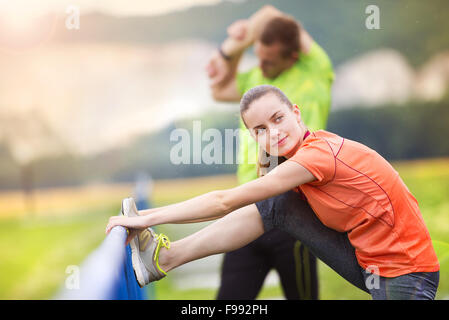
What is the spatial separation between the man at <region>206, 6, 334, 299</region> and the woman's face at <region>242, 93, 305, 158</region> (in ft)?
1.25

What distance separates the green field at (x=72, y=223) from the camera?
2299mm

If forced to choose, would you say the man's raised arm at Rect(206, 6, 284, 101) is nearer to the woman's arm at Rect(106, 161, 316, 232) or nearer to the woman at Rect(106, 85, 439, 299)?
the woman at Rect(106, 85, 439, 299)

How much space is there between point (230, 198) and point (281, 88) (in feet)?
2.06

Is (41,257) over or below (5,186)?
below

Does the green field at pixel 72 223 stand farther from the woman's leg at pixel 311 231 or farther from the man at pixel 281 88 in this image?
the woman's leg at pixel 311 231

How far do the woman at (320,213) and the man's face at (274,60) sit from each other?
0.49m

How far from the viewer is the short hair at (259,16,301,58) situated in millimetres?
1594

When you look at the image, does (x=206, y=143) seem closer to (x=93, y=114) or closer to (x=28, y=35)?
(x=93, y=114)

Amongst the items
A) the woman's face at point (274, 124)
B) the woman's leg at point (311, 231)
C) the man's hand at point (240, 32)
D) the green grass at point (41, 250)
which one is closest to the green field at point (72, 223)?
the green grass at point (41, 250)

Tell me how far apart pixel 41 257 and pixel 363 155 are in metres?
1.77

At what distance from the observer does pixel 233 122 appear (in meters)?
2.23
